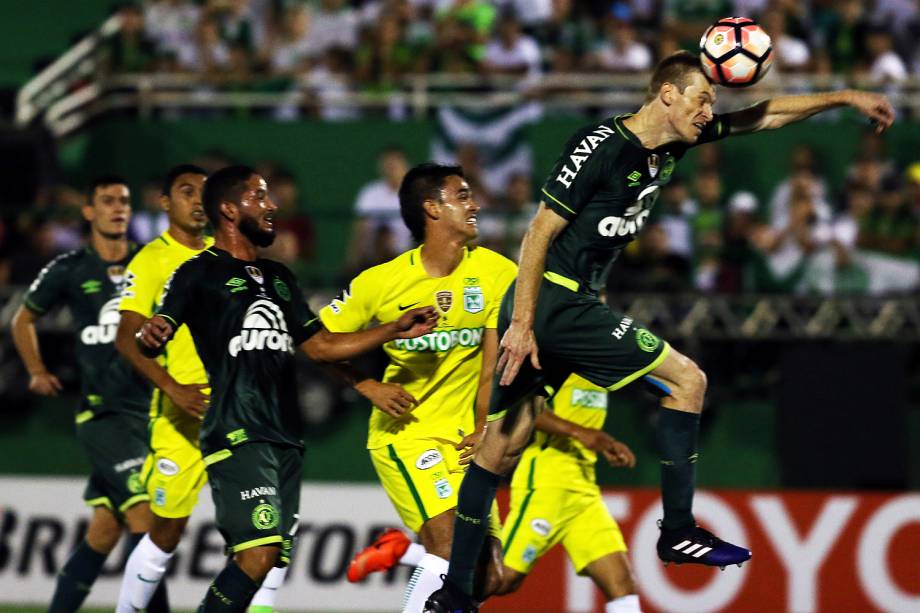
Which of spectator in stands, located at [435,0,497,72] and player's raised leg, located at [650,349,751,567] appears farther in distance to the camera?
spectator in stands, located at [435,0,497,72]

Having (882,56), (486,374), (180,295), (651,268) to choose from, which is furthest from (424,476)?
(882,56)

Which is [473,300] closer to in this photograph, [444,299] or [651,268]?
[444,299]

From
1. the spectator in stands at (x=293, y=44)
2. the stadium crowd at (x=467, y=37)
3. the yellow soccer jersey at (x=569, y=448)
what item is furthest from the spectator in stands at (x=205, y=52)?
the yellow soccer jersey at (x=569, y=448)

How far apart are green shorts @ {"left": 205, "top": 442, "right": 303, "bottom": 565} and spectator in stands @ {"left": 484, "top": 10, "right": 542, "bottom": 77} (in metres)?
8.82

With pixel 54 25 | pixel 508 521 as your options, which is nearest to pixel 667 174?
pixel 508 521

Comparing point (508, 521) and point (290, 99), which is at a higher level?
point (290, 99)

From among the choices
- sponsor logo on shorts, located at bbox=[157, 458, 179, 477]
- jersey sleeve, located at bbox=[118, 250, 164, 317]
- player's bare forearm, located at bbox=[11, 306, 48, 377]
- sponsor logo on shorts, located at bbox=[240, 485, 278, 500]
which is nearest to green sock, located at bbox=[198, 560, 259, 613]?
sponsor logo on shorts, located at bbox=[240, 485, 278, 500]

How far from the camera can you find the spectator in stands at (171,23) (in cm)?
1697

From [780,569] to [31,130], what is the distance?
8565 millimetres

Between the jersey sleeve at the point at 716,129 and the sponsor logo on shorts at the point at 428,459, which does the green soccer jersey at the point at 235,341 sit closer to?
the sponsor logo on shorts at the point at 428,459

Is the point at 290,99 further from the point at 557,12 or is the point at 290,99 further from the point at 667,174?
the point at 667,174

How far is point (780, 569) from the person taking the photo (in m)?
12.5

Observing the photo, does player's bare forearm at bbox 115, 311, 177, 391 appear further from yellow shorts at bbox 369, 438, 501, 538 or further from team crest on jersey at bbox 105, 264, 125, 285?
team crest on jersey at bbox 105, 264, 125, 285

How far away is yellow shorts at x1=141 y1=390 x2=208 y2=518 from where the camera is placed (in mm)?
9086
